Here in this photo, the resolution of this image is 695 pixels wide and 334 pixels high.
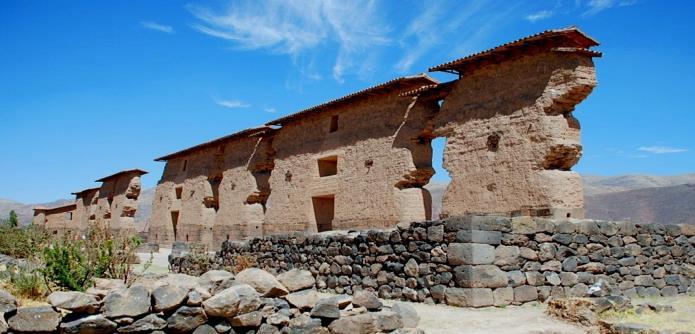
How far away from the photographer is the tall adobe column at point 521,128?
11648 mm

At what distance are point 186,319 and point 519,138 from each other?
889 cm

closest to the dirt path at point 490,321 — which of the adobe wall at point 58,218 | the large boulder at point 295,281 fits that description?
the large boulder at point 295,281

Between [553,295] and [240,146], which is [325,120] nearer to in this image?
[240,146]

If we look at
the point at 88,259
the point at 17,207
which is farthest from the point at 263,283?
the point at 17,207

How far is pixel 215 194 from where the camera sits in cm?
2538

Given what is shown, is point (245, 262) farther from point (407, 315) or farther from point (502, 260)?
point (407, 315)

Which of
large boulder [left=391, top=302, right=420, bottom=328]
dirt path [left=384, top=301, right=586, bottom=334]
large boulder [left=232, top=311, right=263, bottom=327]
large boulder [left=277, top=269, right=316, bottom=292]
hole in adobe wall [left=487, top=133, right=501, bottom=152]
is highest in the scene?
hole in adobe wall [left=487, top=133, right=501, bottom=152]

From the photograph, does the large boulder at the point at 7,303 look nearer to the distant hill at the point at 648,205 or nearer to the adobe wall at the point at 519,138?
the adobe wall at the point at 519,138

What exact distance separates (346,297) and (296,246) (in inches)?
225

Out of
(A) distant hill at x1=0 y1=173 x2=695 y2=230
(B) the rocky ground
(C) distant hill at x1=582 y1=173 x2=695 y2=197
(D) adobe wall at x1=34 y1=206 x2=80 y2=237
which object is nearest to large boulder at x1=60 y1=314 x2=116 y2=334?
(B) the rocky ground

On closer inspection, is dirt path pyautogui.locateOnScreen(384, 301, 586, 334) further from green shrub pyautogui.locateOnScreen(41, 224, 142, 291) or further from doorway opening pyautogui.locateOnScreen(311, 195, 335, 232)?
doorway opening pyautogui.locateOnScreen(311, 195, 335, 232)

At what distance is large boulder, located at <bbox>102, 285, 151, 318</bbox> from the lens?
553 centimetres

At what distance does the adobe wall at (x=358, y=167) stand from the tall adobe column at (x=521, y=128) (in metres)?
1.54

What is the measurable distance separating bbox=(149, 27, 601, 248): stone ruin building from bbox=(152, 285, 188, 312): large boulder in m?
8.30
